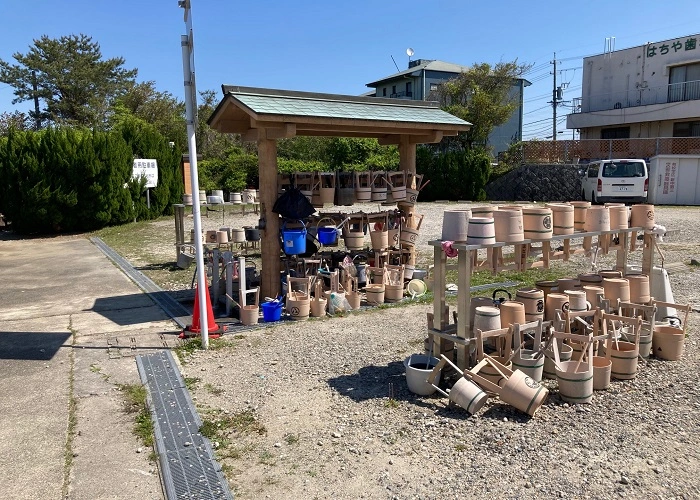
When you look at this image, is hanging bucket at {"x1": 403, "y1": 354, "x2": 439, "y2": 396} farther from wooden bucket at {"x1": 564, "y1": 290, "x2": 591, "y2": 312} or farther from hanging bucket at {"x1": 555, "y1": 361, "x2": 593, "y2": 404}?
wooden bucket at {"x1": 564, "y1": 290, "x2": 591, "y2": 312}

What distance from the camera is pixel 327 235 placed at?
7184mm

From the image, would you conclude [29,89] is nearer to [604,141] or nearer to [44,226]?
[44,226]

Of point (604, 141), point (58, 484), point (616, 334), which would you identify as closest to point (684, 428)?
point (616, 334)

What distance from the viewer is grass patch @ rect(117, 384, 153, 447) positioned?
3.56 meters

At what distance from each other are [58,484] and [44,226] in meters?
14.4

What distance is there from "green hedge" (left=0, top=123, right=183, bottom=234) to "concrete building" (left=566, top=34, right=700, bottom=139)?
80.0 ft

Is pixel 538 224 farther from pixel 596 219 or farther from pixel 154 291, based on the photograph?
pixel 154 291

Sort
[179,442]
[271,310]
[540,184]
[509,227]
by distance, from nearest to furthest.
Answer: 1. [179,442]
2. [509,227]
3. [271,310]
4. [540,184]

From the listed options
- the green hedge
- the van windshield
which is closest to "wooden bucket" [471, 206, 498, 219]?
the green hedge

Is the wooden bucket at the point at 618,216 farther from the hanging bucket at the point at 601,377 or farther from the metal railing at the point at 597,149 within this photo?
the metal railing at the point at 597,149

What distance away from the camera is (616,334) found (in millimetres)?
4500

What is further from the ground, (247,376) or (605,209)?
(605,209)

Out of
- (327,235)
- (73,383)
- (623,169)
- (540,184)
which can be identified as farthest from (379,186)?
(540,184)

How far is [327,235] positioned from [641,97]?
27031 millimetres
